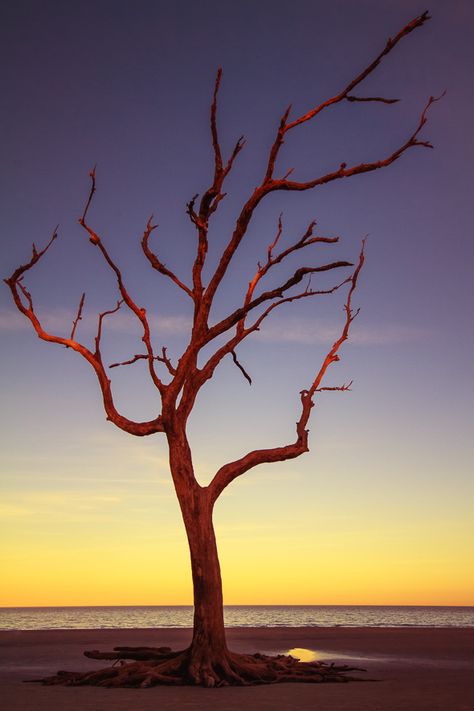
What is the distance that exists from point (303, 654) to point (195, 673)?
31.2ft

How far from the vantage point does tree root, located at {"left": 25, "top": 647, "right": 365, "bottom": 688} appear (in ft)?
42.7

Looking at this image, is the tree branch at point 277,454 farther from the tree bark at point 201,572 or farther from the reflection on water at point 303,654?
the reflection on water at point 303,654

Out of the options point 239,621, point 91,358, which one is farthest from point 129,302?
point 239,621

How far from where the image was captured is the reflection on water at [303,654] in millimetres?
20281

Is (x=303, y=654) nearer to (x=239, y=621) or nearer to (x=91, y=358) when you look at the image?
(x=91, y=358)

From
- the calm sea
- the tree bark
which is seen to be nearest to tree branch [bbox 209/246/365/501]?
the tree bark

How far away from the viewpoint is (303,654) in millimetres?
21828

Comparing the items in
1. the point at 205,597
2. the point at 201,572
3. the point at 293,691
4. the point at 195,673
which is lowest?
the point at 293,691

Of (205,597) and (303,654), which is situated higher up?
(205,597)

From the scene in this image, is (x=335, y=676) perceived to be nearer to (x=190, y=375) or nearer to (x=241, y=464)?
(x=241, y=464)

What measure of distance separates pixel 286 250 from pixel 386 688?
788cm

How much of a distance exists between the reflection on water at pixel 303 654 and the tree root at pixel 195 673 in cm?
620

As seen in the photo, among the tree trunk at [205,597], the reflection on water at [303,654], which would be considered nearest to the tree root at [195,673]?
the tree trunk at [205,597]

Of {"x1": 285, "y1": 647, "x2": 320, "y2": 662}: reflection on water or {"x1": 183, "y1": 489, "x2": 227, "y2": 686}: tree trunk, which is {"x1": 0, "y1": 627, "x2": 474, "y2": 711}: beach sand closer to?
{"x1": 285, "y1": 647, "x2": 320, "y2": 662}: reflection on water
